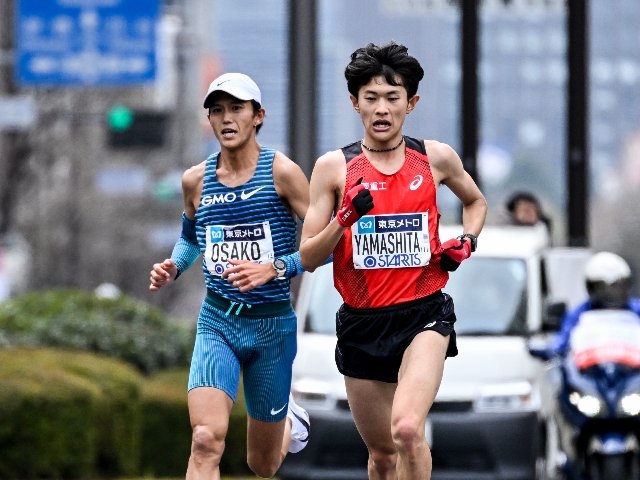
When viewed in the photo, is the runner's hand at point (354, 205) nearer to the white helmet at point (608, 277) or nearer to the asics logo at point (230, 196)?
the asics logo at point (230, 196)

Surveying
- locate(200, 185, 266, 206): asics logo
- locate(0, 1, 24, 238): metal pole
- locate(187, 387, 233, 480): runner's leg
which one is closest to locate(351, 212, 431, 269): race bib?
locate(200, 185, 266, 206): asics logo

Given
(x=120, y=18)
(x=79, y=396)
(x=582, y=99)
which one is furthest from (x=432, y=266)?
(x=120, y=18)

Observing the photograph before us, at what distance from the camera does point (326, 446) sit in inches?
480

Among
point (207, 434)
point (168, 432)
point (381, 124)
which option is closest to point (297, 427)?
point (207, 434)

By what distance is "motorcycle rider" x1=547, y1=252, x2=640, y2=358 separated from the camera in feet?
35.8

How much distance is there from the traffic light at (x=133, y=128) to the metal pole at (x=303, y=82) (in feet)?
44.9

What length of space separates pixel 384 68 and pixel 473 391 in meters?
4.82

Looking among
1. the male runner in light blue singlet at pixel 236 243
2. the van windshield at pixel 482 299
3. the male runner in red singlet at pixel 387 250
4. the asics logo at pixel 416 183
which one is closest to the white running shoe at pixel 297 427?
the male runner in light blue singlet at pixel 236 243

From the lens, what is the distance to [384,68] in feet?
25.4

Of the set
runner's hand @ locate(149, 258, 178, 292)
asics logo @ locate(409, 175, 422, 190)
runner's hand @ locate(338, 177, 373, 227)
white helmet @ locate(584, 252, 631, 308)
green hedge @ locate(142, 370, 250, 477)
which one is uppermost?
asics logo @ locate(409, 175, 422, 190)

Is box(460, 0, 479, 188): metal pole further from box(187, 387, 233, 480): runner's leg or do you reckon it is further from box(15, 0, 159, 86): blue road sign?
box(15, 0, 159, 86): blue road sign

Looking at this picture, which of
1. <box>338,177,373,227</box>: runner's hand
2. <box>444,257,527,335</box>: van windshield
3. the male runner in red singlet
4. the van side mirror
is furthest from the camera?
<box>444,257,527,335</box>: van windshield

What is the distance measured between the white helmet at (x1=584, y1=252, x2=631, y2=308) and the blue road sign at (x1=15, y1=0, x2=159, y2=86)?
20501 millimetres

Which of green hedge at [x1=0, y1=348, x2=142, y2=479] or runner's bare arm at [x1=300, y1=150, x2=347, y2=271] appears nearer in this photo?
runner's bare arm at [x1=300, y1=150, x2=347, y2=271]
